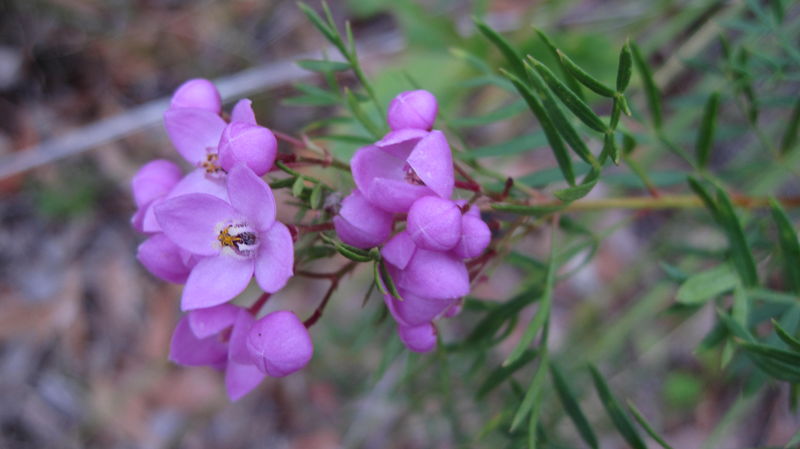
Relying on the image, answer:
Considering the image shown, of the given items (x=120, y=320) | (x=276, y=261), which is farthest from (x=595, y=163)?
(x=120, y=320)

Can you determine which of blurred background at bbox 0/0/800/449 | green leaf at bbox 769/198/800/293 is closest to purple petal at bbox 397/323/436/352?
green leaf at bbox 769/198/800/293

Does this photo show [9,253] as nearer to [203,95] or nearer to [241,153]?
[203,95]

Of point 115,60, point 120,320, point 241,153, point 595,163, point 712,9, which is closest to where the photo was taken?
point 241,153

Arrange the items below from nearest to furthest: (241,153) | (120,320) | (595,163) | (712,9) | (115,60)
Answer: (241,153)
(595,163)
(712,9)
(120,320)
(115,60)

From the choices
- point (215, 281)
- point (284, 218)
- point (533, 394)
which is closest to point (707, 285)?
point (533, 394)

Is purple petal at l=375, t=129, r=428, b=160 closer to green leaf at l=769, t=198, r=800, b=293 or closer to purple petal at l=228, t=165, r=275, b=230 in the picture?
purple petal at l=228, t=165, r=275, b=230

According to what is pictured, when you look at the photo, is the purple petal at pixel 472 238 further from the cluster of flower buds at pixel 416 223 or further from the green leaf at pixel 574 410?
the green leaf at pixel 574 410

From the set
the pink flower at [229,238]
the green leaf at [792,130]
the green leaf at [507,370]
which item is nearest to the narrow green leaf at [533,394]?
the green leaf at [507,370]
